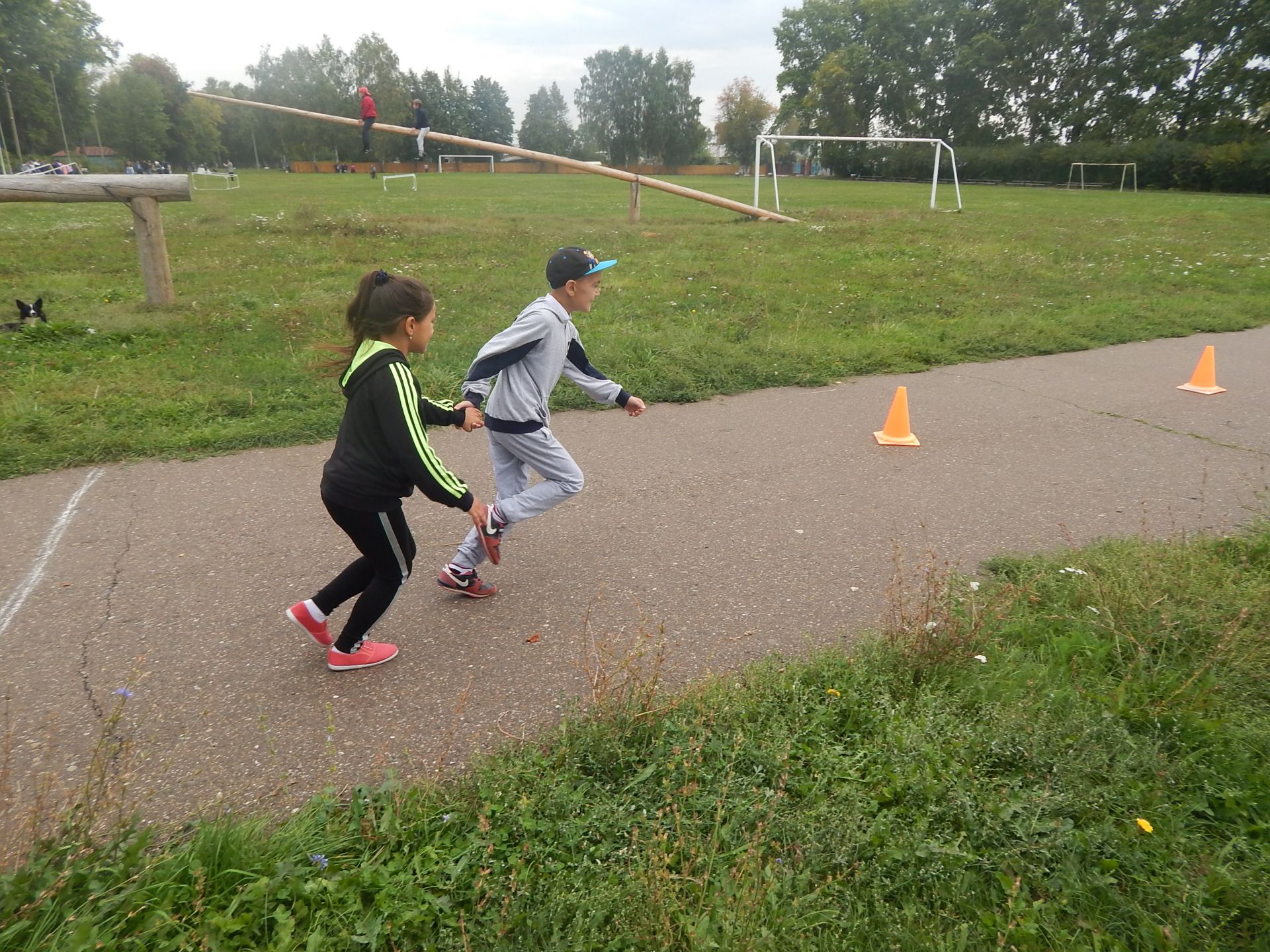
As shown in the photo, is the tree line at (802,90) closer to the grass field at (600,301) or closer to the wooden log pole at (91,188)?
the grass field at (600,301)

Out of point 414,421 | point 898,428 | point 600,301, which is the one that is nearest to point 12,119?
point 600,301

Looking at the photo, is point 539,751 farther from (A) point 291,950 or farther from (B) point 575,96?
(B) point 575,96

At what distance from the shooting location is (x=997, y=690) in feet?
10.6

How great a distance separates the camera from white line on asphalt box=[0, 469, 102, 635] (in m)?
3.88

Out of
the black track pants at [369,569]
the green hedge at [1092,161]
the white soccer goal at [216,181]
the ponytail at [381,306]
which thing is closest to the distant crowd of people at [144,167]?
the white soccer goal at [216,181]

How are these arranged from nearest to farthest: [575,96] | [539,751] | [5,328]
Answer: [539,751] → [5,328] → [575,96]

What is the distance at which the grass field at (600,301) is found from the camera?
674 centimetres

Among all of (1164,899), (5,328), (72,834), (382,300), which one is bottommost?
(1164,899)

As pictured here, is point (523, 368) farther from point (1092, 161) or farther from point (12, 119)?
point (12, 119)

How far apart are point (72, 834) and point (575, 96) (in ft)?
375

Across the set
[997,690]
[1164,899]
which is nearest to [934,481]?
[997,690]

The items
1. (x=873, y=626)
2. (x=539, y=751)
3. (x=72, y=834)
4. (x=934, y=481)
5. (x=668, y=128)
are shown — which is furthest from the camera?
(x=668, y=128)

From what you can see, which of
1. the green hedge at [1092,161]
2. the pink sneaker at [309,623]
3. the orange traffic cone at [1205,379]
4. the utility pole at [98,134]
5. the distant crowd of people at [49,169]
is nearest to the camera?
the pink sneaker at [309,623]

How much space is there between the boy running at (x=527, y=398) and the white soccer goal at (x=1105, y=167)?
4159 cm
